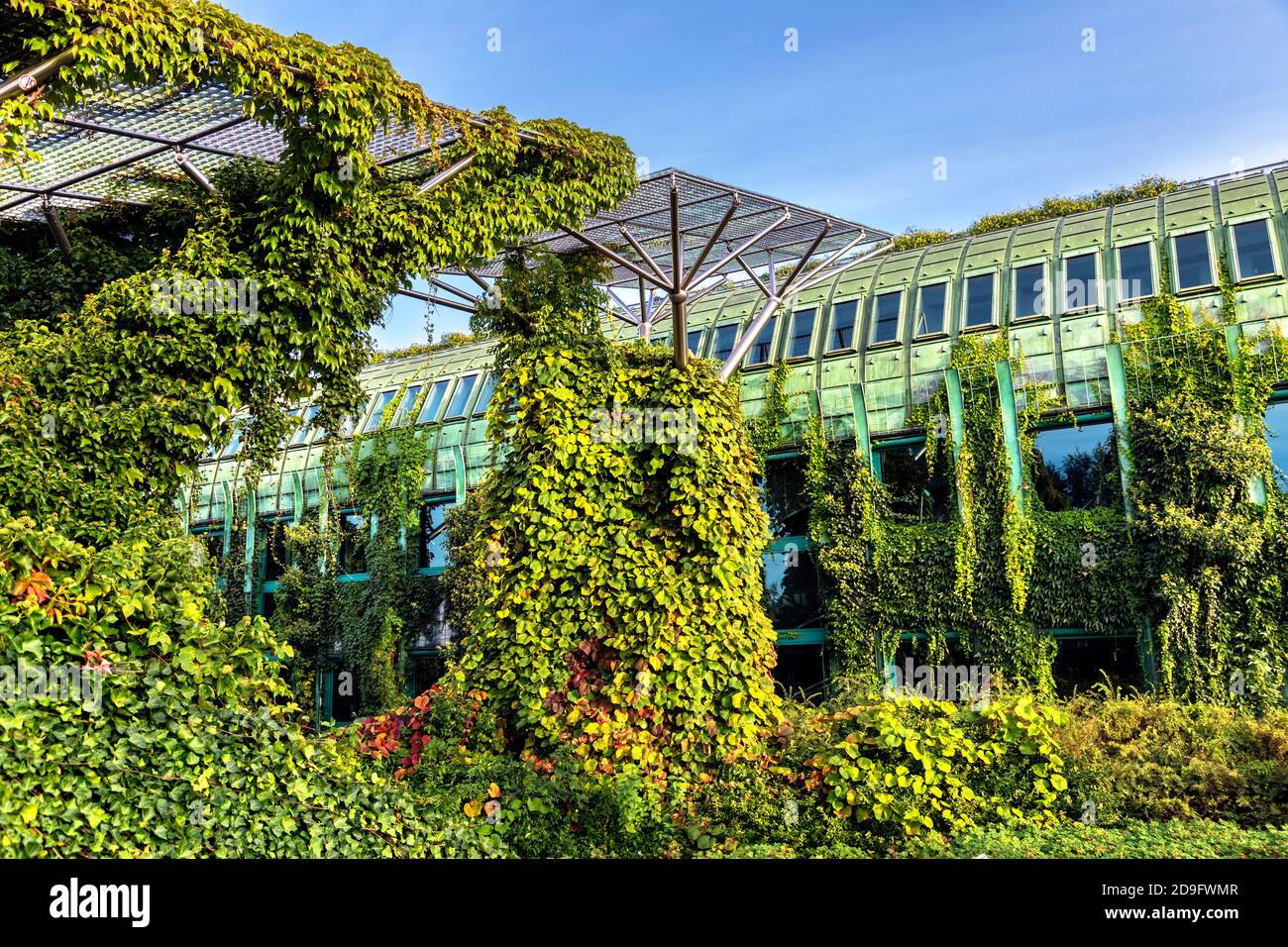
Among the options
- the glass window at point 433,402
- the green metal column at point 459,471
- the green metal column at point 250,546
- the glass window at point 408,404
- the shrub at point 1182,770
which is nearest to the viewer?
the shrub at point 1182,770

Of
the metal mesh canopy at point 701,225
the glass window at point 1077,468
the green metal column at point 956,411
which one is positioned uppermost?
the metal mesh canopy at point 701,225

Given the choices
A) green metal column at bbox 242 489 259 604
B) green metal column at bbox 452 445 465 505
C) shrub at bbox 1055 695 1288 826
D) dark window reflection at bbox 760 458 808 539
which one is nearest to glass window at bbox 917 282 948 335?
dark window reflection at bbox 760 458 808 539

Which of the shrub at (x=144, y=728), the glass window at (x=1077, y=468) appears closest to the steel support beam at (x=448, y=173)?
the shrub at (x=144, y=728)

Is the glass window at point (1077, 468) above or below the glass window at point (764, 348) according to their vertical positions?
below

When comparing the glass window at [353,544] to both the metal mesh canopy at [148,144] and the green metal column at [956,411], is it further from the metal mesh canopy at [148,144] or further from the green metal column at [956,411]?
the green metal column at [956,411]

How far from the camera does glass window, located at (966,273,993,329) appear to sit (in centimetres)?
2434

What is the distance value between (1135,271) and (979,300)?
3.37 metres

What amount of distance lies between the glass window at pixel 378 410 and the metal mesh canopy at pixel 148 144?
18.3 m

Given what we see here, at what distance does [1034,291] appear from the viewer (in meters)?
24.0

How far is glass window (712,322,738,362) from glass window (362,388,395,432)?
38.5ft

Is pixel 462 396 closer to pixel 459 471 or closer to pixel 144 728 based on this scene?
pixel 459 471

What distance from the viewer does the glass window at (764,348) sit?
90.3 feet

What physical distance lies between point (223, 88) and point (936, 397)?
16.5m

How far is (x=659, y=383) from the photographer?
43.3 ft
